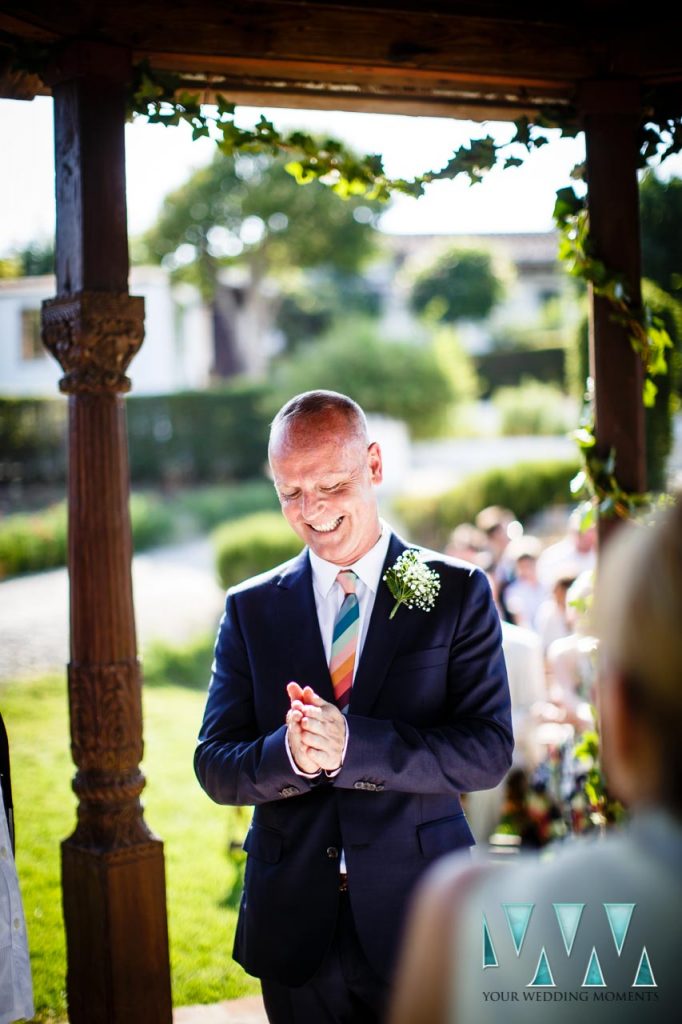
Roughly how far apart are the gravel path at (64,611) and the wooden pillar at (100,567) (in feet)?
25.2

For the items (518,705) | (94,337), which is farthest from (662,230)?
(94,337)

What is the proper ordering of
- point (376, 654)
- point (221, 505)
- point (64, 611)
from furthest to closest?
point (221, 505), point (64, 611), point (376, 654)

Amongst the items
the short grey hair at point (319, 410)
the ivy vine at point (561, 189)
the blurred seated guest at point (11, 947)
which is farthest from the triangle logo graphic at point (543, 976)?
the ivy vine at point (561, 189)

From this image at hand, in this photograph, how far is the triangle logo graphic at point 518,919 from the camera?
1.15m

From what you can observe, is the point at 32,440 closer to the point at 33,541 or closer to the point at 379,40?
the point at 33,541

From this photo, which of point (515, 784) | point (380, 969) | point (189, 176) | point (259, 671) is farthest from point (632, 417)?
point (189, 176)

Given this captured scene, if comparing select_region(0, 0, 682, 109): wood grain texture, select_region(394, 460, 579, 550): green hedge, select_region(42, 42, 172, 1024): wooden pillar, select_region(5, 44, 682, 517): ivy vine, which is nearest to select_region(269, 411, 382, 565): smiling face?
select_region(42, 42, 172, 1024): wooden pillar

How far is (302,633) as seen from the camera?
264cm

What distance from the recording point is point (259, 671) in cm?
266

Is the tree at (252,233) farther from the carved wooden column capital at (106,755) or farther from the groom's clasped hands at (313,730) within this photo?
the groom's clasped hands at (313,730)

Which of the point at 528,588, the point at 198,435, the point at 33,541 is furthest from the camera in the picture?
the point at 198,435

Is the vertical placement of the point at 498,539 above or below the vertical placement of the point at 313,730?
above

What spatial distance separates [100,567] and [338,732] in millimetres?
1280

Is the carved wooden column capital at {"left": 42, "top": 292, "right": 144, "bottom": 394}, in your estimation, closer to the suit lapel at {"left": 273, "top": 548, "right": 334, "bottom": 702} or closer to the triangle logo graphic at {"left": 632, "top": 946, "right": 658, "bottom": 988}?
the suit lapel at {"left": 273, "top": 548, "right": 334, "bottom": 702}
